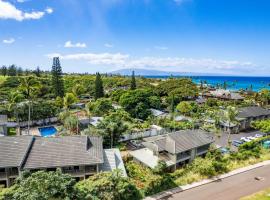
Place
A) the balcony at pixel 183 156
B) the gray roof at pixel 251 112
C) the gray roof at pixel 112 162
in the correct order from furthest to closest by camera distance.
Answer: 1. the gray roof at pixel 251 112
2. the balcony at pixel 183 156
3. the gray roof at pixel 112 162

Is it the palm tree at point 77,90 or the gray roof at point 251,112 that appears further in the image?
the palm tree at point 77,90

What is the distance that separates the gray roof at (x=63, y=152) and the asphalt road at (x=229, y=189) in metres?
9.44

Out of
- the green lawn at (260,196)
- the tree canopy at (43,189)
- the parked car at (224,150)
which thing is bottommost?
the green lawn at (260,196)

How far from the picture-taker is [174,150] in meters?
31.3

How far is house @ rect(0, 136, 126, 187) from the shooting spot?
24672 millimetres

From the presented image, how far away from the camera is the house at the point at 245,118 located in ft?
167

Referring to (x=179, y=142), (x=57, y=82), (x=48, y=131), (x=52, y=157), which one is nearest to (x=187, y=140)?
(x=179, y=142)

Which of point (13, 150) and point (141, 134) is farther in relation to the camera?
point (141, 134)

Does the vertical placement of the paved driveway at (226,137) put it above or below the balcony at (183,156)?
below

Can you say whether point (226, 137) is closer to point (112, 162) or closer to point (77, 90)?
point (112, 162)

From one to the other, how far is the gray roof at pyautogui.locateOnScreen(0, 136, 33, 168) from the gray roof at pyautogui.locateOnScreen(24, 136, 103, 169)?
684 millimetres

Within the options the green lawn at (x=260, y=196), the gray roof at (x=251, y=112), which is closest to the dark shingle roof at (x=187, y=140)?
the green lawn at (x=260, y=196)

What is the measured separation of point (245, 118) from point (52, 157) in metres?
42.6

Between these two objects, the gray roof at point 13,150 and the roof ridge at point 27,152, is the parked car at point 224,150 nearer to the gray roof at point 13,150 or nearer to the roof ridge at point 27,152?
the roof ridge at point 27,152
